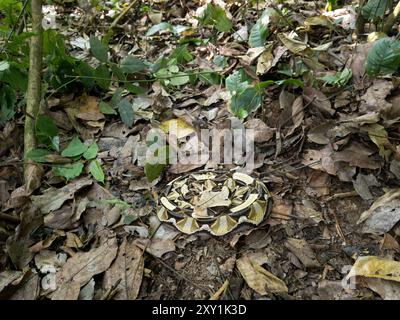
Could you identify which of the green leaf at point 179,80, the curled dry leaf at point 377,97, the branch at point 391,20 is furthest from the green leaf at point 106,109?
the branch at point 391,20

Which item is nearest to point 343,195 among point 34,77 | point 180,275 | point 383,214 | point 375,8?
point 383,214

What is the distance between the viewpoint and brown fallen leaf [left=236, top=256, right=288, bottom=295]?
2064mm

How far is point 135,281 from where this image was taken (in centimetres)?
Answer: 214

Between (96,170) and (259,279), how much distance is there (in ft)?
4.48

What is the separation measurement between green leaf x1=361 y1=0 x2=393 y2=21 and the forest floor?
11.6 inches

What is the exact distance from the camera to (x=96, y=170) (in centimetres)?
280

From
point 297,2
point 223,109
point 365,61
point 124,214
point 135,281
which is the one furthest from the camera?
point 297,2

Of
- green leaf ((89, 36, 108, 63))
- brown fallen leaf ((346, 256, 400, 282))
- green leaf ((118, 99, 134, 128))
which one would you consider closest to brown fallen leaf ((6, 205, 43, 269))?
→ green leaf ((118, 99, 134, 128))

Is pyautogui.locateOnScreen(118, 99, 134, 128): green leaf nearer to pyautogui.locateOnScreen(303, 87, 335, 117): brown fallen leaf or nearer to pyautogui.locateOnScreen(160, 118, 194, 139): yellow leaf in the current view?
pyautogui.locateOnScreen(160, 118, 194, 139): yellow leaf
